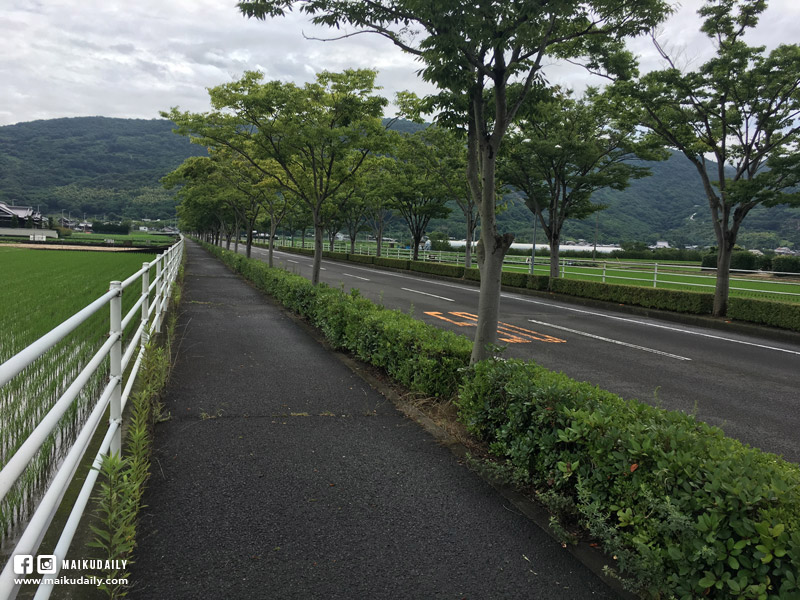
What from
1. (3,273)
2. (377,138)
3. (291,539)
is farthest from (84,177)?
(291,539)

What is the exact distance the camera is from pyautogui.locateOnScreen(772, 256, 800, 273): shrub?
113 ft

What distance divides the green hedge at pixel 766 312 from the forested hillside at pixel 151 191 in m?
57.0

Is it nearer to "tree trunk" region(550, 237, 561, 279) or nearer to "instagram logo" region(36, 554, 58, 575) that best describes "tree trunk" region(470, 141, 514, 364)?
"instagram logo" region(36, 554, 58, 575)

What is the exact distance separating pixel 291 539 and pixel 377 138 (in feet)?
33.9

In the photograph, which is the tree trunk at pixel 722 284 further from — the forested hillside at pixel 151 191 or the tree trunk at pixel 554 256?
the forested hillside at pixel 151 191

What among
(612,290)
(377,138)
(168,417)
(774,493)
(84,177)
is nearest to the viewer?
(774,493)

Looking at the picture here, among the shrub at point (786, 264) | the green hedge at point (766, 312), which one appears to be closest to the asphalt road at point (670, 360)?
the green hedge at point (766, 312)

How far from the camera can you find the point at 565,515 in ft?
9.99

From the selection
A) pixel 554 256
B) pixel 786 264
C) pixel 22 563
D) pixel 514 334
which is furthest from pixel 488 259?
pixel 786 264

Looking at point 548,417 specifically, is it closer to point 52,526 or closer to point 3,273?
point 52,526

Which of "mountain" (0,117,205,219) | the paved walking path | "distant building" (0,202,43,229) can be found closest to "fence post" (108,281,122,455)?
the paved walking path

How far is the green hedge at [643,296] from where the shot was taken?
13.7 meters

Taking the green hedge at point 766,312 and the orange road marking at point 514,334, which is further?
the green hedge at point 766,312

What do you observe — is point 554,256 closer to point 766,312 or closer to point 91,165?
point 766,312
